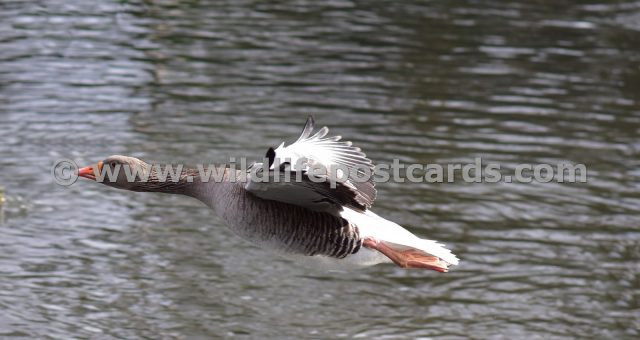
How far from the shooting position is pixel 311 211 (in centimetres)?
655

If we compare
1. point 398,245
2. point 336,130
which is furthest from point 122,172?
point 336,130

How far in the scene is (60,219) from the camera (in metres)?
9.59

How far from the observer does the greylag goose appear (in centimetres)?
621

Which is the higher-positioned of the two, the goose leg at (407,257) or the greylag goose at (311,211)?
the greylag goose at (311,211)

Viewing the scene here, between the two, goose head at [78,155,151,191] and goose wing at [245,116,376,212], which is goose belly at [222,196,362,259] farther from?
goose head at [78,155,151,191]

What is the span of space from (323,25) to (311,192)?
10355mm

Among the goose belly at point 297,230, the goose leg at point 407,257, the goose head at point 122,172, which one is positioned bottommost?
the goose leg at point 407,257

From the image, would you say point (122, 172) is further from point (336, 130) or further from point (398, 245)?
point (336, 130)

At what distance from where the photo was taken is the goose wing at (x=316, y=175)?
18.6 feet
